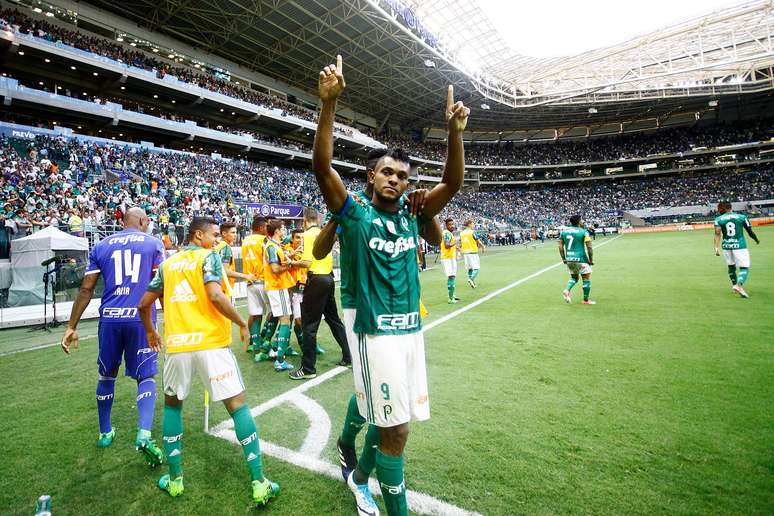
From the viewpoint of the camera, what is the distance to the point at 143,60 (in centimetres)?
2652

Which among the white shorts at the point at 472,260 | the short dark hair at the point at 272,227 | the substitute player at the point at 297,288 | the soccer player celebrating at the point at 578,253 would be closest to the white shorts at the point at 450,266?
the white shorts at the point at 472,260

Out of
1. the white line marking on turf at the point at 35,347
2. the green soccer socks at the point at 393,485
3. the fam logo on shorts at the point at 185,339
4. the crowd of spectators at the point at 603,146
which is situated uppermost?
the crowd of spectators at the point at 603,146

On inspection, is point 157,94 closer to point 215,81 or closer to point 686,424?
point 215,81

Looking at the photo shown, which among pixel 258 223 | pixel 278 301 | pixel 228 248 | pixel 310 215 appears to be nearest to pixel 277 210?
pixel 228 248

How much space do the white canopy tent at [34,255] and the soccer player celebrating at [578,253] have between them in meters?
14.4

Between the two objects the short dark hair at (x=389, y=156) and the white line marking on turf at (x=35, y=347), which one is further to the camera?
the white line marking on turf at (x=35, y=347)

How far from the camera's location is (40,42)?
67.3ft

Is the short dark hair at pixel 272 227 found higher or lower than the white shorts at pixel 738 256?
higher

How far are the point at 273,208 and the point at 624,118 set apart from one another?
61.9 meters

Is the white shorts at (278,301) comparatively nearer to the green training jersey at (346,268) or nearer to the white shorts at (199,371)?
the white shorts at (199,371)

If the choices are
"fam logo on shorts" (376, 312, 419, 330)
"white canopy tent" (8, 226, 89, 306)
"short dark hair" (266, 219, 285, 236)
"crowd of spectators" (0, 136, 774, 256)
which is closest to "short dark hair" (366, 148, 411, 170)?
"fam logo on shorts" (376, 312, 419, 330)

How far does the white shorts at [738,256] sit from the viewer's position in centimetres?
786

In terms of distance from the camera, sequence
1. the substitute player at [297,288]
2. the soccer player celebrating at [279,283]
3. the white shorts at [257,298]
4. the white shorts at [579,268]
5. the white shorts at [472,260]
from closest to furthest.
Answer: the soccer player celebrating at [279,283] < the substitute player at [297,288] < the white shorts at [257,298] < the white shorts at [579,268] < the white shorts at [472,260]

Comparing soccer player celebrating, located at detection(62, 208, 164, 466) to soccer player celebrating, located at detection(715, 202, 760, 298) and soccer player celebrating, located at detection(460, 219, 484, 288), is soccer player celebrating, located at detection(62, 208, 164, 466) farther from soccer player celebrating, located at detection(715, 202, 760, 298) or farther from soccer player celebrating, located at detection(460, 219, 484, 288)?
soccer player celebrating, located at detection(715, 202, 760, 298)
